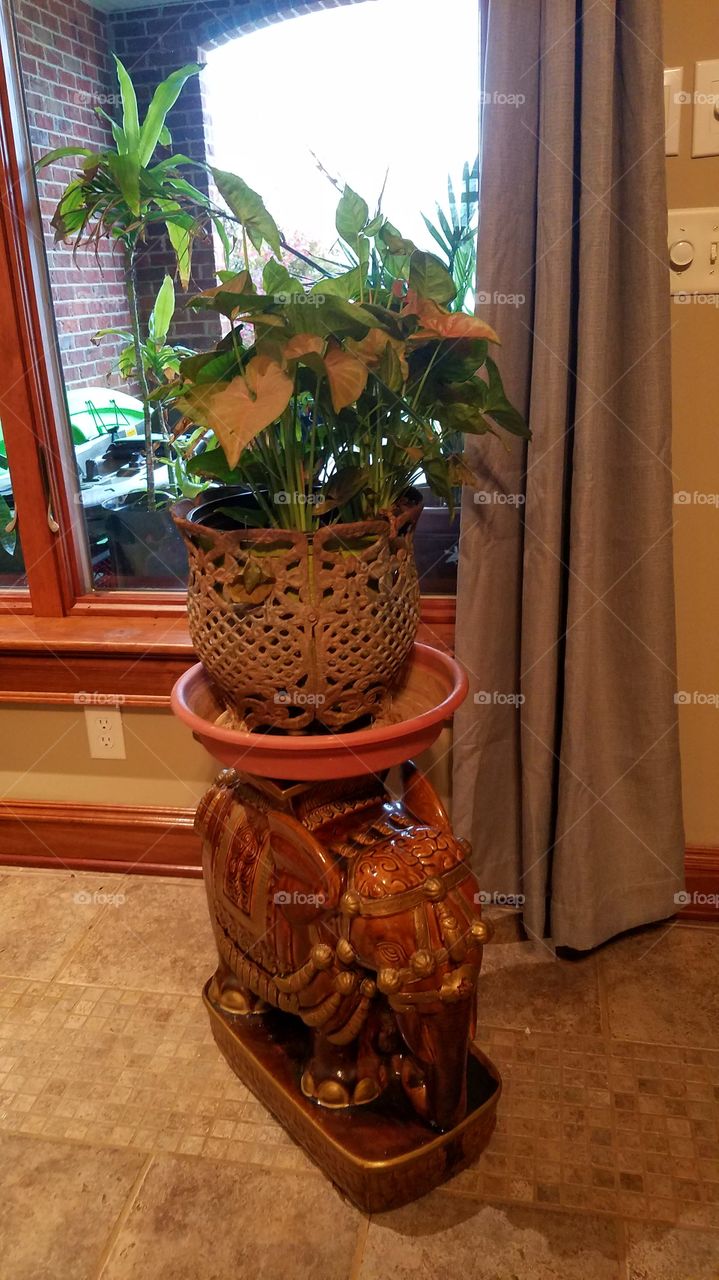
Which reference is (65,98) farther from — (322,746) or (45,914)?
(45,914)

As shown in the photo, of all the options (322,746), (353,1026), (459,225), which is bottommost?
(353,1026)

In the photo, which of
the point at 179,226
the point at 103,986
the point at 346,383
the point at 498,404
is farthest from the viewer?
the point at 103,986

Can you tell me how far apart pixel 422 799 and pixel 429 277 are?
2.25ft

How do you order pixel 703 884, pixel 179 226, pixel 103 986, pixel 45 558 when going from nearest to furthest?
pixel 179 226
pixel 103 986
pixel 703 884
pixel 45 558

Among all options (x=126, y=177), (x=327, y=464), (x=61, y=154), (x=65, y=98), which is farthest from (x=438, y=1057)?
(x=65, y=98)

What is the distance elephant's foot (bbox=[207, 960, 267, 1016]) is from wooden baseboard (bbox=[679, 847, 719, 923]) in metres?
0.86

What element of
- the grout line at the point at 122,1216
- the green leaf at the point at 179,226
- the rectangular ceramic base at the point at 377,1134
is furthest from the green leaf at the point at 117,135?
the grout line at the point at 122,1216

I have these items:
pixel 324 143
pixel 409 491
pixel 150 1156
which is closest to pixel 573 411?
pixel 409 491

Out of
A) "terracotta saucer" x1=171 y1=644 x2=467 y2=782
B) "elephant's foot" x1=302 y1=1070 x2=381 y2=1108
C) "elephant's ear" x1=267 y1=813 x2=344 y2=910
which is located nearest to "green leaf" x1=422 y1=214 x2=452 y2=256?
"terracotta saucer" x1=171 y1=644 x2=467 y2=782

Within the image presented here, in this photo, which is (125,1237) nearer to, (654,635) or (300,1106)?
(300,1106)

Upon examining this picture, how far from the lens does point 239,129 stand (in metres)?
1.72

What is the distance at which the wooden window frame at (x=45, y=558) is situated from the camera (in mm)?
1706

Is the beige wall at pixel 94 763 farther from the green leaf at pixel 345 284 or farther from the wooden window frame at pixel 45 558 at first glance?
the green leaf at pixel 345 284

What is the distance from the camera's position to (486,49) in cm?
137
